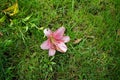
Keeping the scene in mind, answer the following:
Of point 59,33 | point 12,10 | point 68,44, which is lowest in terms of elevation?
point 68,44

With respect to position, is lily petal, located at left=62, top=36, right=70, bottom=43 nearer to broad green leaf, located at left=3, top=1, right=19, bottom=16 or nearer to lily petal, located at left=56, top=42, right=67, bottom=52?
lily petal, located at left=56, top=42, right=67, bottom=52

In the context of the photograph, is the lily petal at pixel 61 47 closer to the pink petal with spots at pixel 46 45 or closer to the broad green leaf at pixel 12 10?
the pink petal with spots at pixel 46 45

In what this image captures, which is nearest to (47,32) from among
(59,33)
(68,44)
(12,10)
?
(59,33)

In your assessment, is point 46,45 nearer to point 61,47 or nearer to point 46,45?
point 46,45

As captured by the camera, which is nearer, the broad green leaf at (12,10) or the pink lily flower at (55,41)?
the pink lily flower at (55,41)

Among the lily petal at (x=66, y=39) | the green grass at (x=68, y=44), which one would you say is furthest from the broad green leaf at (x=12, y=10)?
the lily petal at (x=66, y=39)
